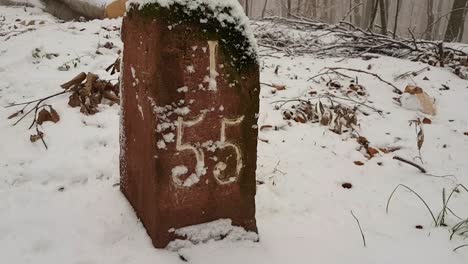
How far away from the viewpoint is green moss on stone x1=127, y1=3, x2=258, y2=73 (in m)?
1.59

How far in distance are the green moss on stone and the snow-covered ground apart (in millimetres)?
922

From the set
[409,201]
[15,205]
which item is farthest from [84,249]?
[409,201]

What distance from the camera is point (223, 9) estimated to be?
5.54ft

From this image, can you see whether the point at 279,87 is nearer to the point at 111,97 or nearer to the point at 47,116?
the point at 111,97

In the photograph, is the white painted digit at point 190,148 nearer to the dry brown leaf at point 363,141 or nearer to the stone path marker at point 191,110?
the stone path marker at point 191,110

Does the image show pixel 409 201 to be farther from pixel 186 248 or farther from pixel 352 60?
pixel 352 60

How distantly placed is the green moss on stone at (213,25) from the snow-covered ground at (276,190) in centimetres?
92

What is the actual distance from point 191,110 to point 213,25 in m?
0.38

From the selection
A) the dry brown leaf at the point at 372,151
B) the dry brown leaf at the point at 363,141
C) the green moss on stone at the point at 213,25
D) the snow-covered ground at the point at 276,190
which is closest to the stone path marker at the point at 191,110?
the green moss on stone at the point at 213,25

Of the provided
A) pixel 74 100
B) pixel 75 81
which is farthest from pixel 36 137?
pixel 75 81

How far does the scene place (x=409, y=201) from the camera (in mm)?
2480

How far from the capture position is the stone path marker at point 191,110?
5.37 feet

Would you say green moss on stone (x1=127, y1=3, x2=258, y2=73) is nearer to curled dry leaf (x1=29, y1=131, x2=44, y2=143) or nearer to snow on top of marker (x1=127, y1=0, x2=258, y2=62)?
snow on top of marker (x1=127, y1=0, x2=258, y2=62)

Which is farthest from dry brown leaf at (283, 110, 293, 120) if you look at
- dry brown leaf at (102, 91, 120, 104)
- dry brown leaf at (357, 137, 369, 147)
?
dry brown leaf at (102, 91, 120, 104)
